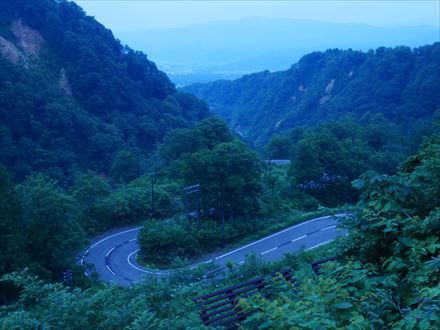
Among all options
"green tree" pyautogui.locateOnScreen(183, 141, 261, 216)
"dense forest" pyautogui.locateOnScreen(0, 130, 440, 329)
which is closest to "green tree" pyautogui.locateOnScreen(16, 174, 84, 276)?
"green tree" pyautogui.locateOnScreen(183, 141, 261, 216)

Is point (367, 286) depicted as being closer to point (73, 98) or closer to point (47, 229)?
point (47, 229)

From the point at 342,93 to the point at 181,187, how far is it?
4474 cm

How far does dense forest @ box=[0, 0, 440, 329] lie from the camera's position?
3.95 meters

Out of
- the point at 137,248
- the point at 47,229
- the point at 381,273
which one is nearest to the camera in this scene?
the point at 381,273

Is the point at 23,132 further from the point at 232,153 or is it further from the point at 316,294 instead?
Answer: the point at 316,294

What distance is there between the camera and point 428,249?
3799 millimetres

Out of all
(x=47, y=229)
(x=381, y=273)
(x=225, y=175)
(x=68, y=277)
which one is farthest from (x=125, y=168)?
(x=381, y=273)

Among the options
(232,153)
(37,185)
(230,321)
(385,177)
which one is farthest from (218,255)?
(385,177)

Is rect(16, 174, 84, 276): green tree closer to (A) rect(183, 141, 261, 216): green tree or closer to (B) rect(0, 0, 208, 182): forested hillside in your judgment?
(A) rect(183, 141, 261, 216): green tree

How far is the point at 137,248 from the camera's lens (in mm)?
17547

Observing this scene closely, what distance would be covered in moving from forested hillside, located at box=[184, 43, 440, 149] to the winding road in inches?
856

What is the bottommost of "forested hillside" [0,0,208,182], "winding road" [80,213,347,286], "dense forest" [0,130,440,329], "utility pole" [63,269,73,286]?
"winding road" [80,213,347,286]

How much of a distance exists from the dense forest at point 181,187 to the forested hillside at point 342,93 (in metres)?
0.31

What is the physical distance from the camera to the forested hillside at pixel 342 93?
46.0 m
